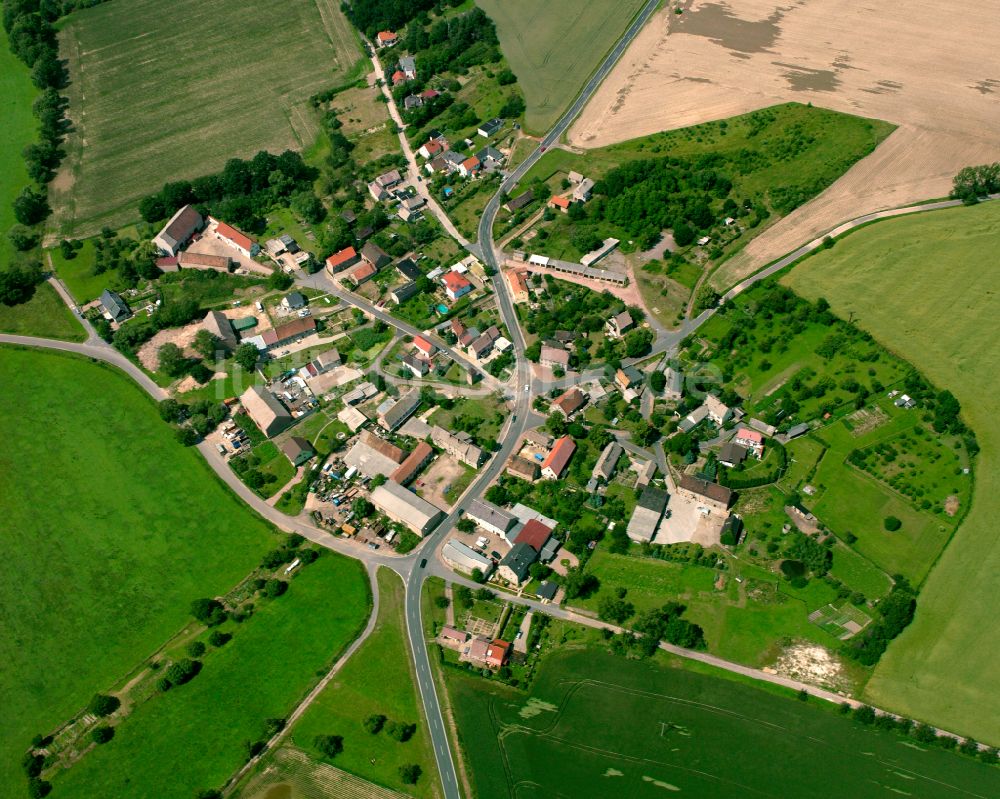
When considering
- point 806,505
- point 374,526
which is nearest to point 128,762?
point 374,526

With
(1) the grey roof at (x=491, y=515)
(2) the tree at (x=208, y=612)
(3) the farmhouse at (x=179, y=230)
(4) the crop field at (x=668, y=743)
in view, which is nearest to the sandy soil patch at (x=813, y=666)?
(4) the crop field at (x=668, y=743)

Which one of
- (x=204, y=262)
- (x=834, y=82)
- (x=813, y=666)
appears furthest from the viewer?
(x=834, y=82)

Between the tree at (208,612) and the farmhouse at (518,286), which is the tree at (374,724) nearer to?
the tree at (208,612)

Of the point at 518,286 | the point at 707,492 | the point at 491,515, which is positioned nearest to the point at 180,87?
the point at 518,286

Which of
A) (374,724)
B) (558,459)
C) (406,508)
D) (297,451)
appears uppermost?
(297,451)

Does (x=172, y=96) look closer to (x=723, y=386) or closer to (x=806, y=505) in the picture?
(x=723, y=386)

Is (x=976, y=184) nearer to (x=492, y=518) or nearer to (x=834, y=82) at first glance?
(x=834, y=82)
